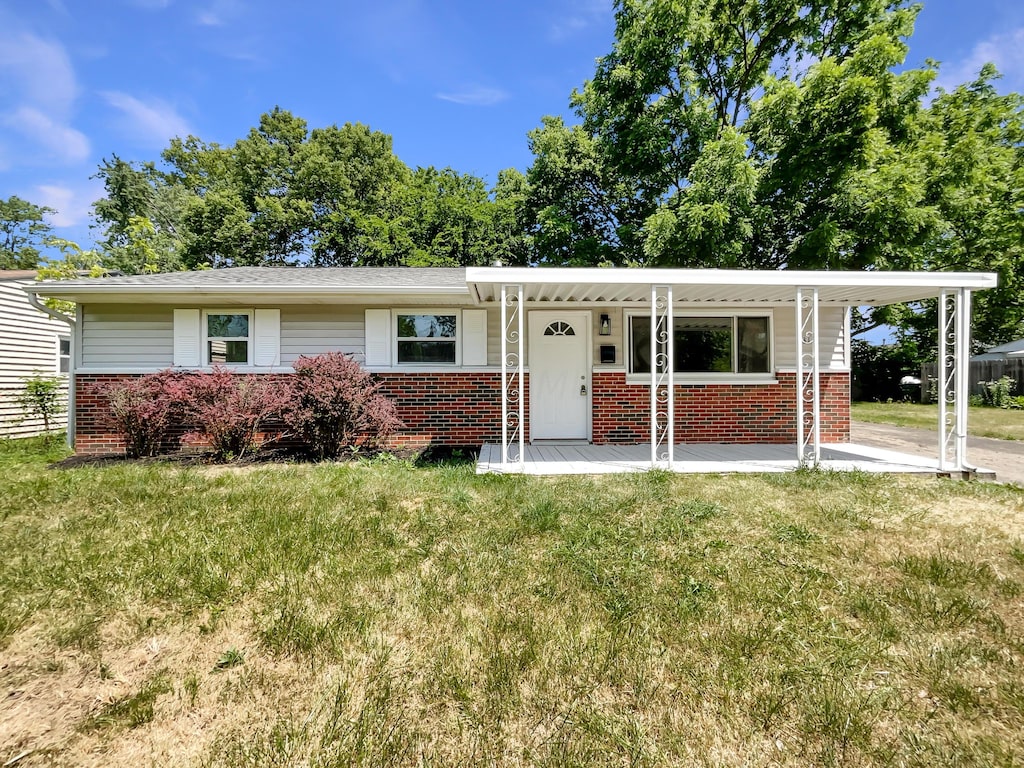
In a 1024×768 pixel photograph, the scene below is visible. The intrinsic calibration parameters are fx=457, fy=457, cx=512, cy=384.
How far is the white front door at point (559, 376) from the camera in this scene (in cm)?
812

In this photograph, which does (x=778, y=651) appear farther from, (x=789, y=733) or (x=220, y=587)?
(x=220, y=587)

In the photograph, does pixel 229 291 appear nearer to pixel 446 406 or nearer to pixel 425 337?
pixel 425 337

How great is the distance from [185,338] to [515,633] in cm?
805

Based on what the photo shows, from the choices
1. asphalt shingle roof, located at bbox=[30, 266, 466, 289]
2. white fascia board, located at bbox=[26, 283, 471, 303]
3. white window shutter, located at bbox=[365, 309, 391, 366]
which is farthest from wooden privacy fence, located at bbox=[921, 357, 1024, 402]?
white window shutter, located at bbox=[365, 309, 391, 366]

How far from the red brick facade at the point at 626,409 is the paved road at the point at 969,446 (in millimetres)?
1136

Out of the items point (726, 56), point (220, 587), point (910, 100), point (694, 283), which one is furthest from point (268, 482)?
point (910, 100)

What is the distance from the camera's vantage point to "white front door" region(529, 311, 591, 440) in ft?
26.7

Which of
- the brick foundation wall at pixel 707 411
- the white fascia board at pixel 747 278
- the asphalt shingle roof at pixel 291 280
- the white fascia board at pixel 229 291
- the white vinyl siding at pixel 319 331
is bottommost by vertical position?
the brick foundation wall at pixel 707 411

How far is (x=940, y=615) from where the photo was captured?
258 centimetres

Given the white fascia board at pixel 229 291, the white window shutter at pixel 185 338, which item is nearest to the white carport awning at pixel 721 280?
the white fascia board at pixel 229 291

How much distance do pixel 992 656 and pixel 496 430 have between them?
642cm

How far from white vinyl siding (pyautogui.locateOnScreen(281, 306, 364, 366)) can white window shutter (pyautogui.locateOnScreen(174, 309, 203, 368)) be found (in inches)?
58.0

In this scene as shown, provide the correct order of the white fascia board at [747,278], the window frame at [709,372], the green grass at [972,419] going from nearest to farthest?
the white fascia board at [747,278]
the window frame at [709,372]
the green grass at [972,419]

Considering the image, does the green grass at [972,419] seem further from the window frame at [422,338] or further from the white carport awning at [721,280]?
the window frame at [422,338]
